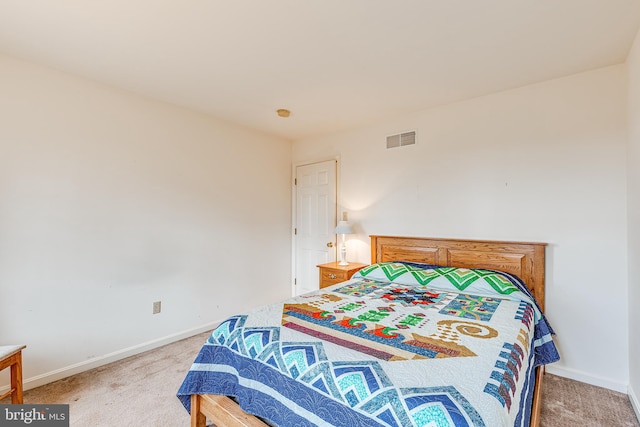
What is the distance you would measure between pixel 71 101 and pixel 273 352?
2.53 metres

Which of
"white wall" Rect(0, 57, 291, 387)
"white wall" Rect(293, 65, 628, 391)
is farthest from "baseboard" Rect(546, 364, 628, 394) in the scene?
"white wall" Rect(0, 57, 291, 387)

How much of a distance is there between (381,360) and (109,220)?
2506 mm

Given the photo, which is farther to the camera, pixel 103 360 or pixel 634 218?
pixel 103 360

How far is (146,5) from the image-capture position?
158cm

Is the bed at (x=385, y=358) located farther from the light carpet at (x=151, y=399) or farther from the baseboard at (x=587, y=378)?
the baseboard at (x=587, y=378)

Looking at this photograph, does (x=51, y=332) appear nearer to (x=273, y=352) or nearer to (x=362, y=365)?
(x=273, y=352)

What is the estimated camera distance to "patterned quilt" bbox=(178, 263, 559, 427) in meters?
0.98

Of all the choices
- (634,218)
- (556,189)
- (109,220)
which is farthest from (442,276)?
(109,220)

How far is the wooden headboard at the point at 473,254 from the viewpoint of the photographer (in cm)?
239

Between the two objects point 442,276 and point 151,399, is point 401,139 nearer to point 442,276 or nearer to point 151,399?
point 442,276

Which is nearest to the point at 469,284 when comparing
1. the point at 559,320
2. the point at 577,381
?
the point at 559,320

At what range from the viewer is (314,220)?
4004 mm

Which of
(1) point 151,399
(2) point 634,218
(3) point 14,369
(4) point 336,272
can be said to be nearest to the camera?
(3) point 14,369

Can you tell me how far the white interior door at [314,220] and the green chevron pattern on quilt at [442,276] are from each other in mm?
1135
